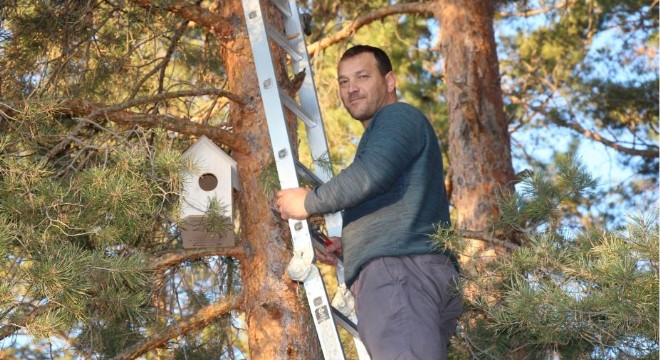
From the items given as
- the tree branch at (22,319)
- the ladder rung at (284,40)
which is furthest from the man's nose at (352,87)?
the tree branch at (22,319)

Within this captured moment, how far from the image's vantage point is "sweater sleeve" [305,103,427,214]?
3.67 meters

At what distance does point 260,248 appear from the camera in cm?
455

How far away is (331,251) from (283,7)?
1.17 meters

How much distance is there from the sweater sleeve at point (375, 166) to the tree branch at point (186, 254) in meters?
0.91

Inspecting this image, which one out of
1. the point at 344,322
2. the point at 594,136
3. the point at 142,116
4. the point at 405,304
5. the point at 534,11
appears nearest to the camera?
the point at 405,304

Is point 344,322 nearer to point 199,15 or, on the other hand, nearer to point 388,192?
point 388,192

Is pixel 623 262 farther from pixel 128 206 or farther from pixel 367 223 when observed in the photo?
pixel 128 206

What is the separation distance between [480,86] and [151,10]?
145 inches

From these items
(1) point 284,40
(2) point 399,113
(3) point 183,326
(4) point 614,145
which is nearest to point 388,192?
(2) point 399,113

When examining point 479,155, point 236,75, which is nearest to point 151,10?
point 236,75

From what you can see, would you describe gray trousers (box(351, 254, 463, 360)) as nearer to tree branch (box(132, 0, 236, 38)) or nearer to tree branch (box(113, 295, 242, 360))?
tree branch (box(113, 295, 242, 360))

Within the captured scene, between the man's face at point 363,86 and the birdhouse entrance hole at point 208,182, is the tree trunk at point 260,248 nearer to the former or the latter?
the birdhouse entrance hole at point 208,182

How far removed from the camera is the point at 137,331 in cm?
482

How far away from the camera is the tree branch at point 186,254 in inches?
178
